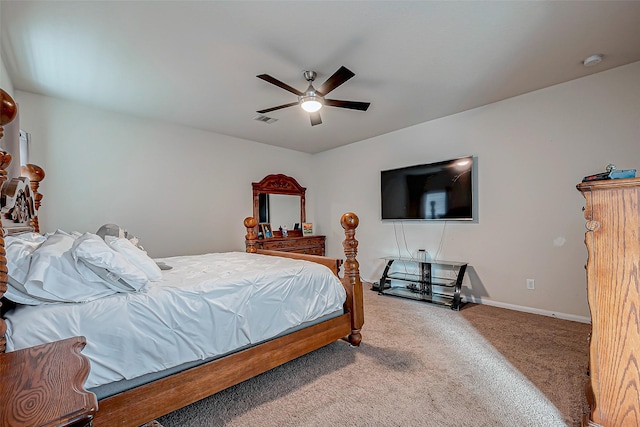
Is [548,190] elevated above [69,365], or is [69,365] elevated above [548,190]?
[548,190]

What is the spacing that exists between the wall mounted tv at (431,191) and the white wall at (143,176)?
2.29 metres

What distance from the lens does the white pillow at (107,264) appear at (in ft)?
4.51

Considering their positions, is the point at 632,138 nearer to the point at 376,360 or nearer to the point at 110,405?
the point at 376,360

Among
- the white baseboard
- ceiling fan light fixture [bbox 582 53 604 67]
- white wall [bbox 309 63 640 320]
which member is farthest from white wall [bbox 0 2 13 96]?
the white baseboard

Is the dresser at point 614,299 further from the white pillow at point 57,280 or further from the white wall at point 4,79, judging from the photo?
the white wall at point 4,79

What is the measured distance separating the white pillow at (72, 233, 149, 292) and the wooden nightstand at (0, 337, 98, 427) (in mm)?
A: 625

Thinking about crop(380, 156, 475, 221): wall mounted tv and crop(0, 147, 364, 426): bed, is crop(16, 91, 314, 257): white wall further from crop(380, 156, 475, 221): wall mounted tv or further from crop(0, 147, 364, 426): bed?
crop(380, 156, 475, 221): wall mounted tv

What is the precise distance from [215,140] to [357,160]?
7.96ft

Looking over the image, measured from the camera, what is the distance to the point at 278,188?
5.42m

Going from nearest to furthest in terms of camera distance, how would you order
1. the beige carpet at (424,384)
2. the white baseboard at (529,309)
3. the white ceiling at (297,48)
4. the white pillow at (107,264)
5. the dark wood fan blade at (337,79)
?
the white pillow at (107,264), the beige carpet at (424,384), the white ceiling at (297,48), the dark wood fan blade at (337,79), the white baseboard at (529,309)

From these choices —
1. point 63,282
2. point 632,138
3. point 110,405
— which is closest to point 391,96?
point 632,138

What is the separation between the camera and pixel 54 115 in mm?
3270

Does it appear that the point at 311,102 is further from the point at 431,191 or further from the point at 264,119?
the point at 431,191

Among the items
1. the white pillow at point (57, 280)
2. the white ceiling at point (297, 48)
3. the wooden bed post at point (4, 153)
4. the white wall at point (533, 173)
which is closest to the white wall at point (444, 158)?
the white wall at point (533, 173)
